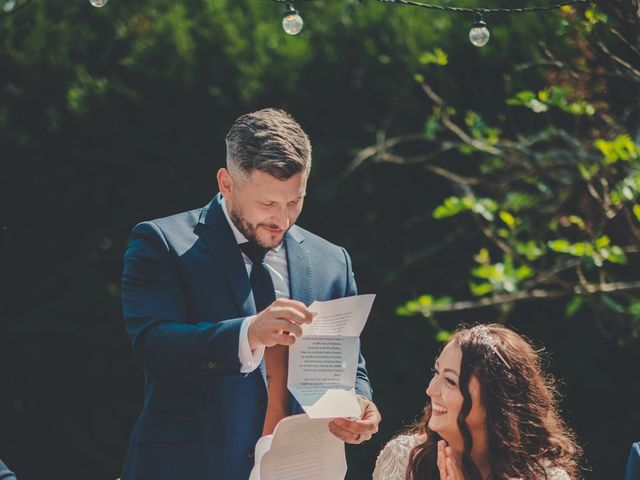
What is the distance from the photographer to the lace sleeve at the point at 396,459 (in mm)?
2834

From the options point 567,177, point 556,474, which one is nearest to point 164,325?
point 556,474

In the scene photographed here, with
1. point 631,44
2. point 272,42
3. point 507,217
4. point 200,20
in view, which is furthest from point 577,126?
point 200,20

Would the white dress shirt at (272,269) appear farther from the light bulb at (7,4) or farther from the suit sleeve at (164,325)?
the light bulb at (7,4)

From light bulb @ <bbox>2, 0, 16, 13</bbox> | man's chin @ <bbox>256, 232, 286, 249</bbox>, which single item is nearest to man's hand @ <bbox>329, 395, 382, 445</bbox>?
man's chin @ <bbox>256, 232, 286, 249</bbox>

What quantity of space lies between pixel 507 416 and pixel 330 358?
60 centimetres

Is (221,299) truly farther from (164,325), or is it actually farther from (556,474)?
(556,474)

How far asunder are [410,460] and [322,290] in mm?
580

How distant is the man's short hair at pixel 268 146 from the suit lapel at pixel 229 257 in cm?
17

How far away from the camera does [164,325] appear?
2.41m

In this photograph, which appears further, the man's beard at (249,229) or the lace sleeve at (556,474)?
the lace sleeve at (556,474)

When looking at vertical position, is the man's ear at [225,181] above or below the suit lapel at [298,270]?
above

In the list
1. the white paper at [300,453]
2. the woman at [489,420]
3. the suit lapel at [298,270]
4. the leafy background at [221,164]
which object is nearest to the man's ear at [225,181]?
the suit lapel at [298,270]

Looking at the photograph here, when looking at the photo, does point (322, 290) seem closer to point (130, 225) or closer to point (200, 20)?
point (130, 225)

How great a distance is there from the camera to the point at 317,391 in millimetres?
2441
